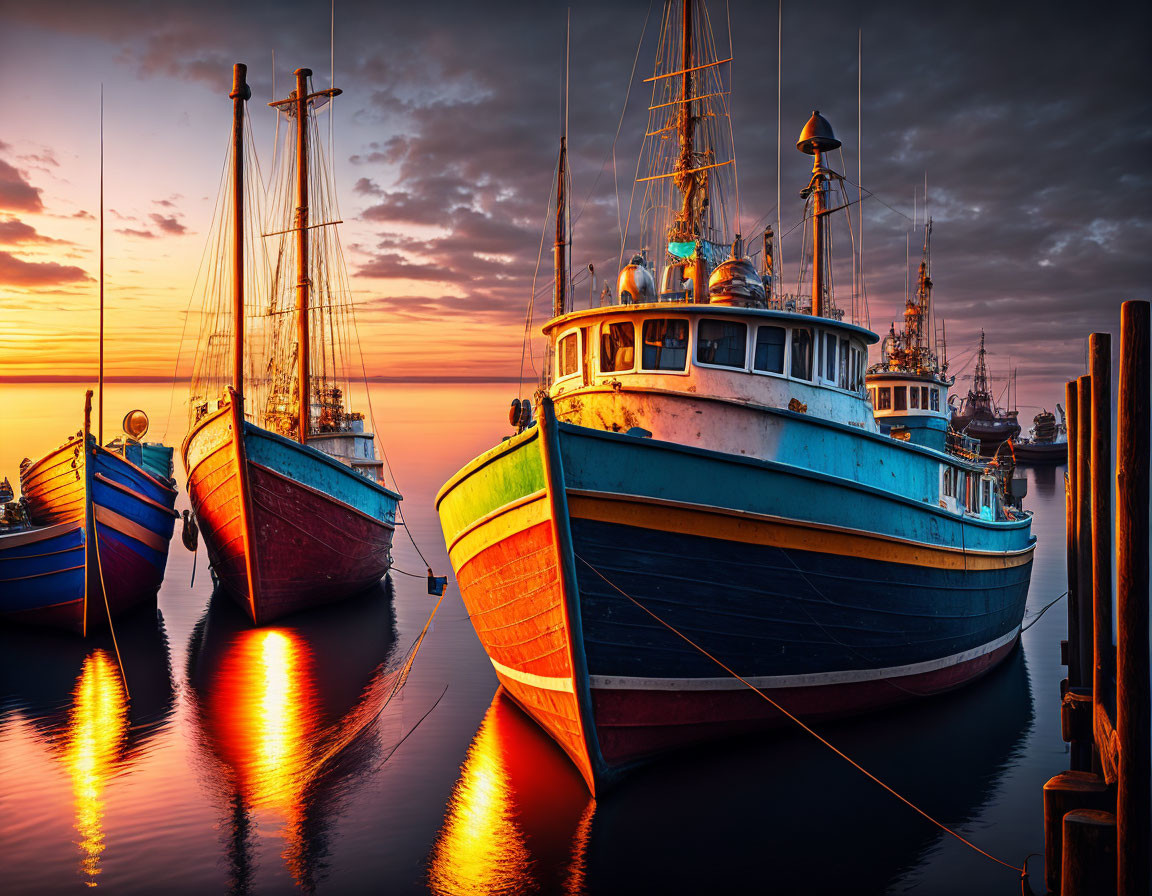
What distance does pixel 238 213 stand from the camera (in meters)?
19.5

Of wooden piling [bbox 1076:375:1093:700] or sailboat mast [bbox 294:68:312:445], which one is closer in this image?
wooden piling [bbox 1076:375:1093:700]

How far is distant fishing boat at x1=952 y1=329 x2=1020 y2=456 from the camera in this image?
255 feet

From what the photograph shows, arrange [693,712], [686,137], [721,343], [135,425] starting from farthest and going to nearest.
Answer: [135,425], [686,137], [721,343], [693,712]

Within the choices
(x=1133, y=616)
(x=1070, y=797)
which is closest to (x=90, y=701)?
(x=1070, y=797)

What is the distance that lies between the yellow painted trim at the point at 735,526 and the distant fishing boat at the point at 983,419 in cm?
6969

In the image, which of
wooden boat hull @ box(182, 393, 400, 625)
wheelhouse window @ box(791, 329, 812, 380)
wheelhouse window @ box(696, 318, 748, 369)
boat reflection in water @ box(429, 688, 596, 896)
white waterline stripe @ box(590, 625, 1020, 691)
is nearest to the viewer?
boat reflection in water @ box(429, 688, 596, 896)

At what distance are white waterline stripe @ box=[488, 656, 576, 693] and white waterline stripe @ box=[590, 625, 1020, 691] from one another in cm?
35

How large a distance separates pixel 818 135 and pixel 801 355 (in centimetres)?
546

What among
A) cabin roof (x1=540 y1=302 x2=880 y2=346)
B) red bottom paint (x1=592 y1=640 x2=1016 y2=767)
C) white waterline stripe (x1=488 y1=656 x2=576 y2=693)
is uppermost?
cabin roof (x1=540 y1=302 x2=880 y2=346)

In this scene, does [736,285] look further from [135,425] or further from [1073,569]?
[135,425]

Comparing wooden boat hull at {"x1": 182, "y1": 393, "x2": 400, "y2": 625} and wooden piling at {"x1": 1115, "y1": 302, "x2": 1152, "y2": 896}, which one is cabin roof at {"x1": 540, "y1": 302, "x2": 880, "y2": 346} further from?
wooden boat hull at {"x1": 182, "y1": 393, "x2": 400, "y2": 625}

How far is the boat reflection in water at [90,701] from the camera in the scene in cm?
1024

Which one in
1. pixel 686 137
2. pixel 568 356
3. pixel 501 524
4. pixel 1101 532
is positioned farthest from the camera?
pixel 686 137

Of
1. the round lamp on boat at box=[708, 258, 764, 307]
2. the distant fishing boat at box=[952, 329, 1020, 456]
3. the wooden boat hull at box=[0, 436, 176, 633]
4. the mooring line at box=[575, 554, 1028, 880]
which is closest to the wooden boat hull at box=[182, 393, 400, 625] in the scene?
the wooden boat hull at box=[0, 436, 176, 633]
